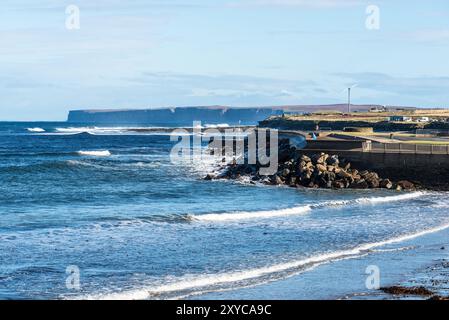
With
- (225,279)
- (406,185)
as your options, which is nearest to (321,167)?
(406,185)

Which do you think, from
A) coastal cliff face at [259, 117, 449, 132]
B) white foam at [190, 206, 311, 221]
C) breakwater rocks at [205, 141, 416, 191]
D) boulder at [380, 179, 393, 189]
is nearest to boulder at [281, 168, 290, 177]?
breakwater rocks at [205, 141, 416, 191]

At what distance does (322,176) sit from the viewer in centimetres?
4144

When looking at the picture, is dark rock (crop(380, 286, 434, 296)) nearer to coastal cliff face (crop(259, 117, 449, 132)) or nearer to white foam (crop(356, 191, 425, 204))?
white foam (crop(356, 191, 425, 204))

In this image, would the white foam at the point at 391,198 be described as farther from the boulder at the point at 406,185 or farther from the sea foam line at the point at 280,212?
the boulder at the point at 406,185

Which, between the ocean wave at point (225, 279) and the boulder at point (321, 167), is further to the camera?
the boulder at point (321, 167)

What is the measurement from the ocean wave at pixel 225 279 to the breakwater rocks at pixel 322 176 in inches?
733

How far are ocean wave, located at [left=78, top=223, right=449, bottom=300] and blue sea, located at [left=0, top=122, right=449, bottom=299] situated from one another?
0.03 metres

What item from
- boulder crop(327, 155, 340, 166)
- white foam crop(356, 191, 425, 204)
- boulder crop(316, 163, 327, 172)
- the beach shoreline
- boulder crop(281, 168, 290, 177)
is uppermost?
boulder crop(327, 155, 340, 166)

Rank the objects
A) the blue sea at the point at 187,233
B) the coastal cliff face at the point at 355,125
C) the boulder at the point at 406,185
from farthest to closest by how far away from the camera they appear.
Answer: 1. the coastal cliff face at the point at 355,125
2. the boulder at the point at 406,185
3. the blue sea at the point at 187,233

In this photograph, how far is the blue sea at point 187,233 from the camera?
17.9 m

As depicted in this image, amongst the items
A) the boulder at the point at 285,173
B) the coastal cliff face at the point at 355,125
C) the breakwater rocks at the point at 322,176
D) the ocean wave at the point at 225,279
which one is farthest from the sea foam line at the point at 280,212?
the coastal cliff face at the point at 355,125

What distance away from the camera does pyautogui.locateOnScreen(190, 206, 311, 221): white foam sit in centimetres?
2923
